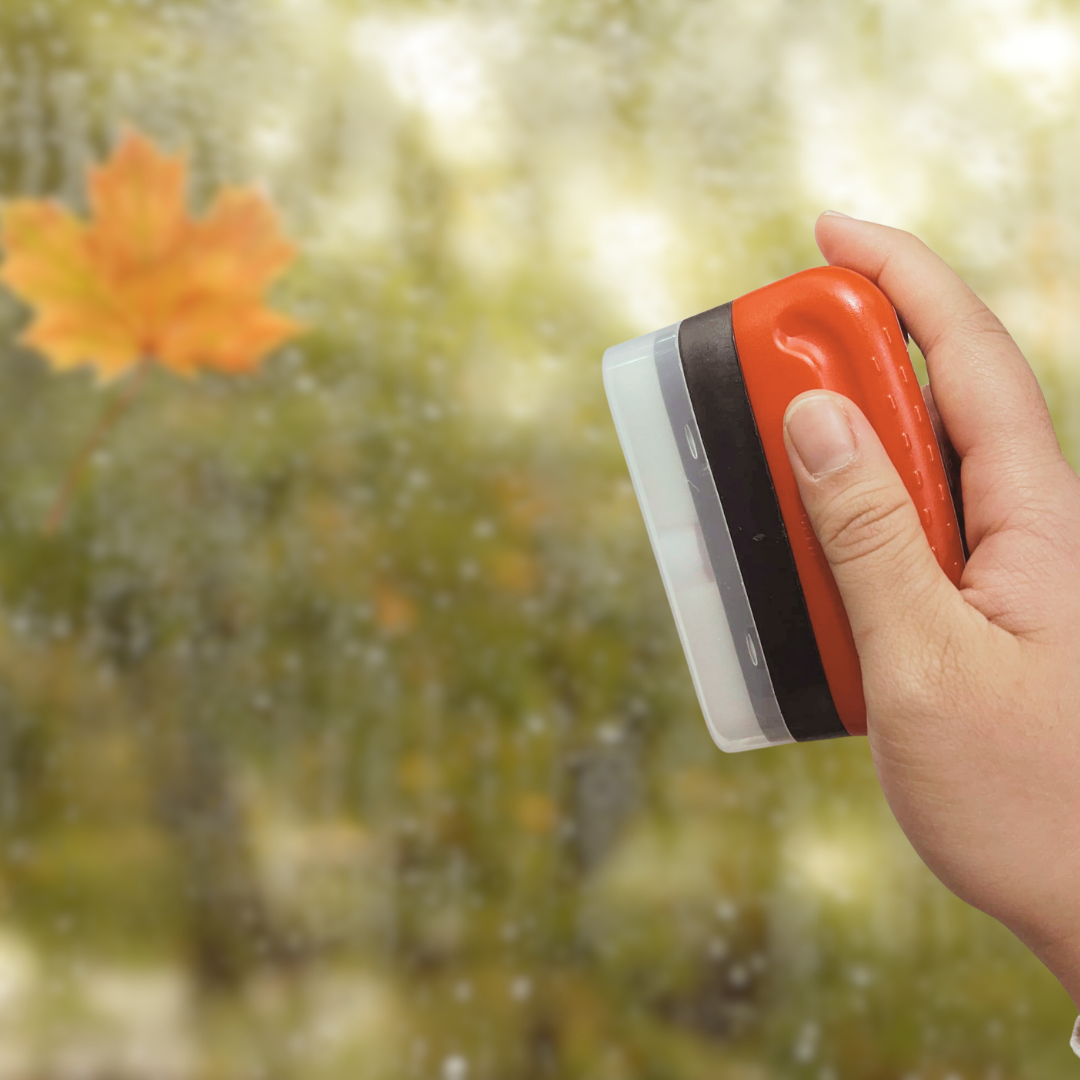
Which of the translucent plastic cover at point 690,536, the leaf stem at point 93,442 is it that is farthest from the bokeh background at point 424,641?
the translucent plastic cover at point 690,536

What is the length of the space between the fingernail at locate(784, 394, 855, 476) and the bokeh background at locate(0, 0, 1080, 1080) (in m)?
0.23

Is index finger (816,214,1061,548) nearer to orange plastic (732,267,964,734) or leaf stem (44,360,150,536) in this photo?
orange plastic (732,267,964,734)

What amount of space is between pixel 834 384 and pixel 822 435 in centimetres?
2

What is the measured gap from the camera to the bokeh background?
17.4 inches

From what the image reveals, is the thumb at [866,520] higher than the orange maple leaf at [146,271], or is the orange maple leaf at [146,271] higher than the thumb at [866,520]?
the thumb at [866,520]

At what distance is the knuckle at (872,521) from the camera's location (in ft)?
0.82

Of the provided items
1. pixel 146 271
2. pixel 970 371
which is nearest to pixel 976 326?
pixel 970 371

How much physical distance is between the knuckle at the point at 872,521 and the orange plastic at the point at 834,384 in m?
0.01

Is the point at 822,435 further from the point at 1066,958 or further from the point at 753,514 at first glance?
the point at 1066,958

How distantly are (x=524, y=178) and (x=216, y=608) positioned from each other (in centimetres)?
27

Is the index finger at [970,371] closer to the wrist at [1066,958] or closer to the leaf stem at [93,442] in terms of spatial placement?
the wrist at [1066,958]

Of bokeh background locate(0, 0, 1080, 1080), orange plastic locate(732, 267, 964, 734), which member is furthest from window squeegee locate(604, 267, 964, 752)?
bokeh background locate(0, 0, 1080, 1080)

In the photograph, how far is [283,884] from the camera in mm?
447

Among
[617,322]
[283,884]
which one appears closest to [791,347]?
[617,322]
